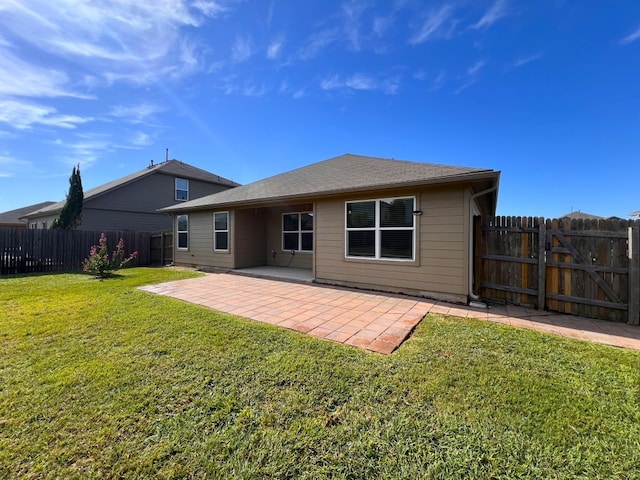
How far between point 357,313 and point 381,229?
2.45 m

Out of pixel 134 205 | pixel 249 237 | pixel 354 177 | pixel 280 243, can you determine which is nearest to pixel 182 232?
pixel 249 237

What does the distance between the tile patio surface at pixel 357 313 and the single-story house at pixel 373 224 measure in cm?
56

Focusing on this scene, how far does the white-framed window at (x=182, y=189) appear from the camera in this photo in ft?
59.7

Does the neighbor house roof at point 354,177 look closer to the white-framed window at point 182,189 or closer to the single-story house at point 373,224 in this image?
the single-story house at point 373,224

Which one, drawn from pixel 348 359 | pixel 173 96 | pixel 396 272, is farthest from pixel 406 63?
pixel 348 359

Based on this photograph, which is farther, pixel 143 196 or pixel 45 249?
pixel 143 196

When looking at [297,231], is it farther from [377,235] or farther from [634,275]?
[634,275]

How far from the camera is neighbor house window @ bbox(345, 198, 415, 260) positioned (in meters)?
6.05

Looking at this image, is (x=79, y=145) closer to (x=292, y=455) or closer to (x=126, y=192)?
(x=126, y=192)

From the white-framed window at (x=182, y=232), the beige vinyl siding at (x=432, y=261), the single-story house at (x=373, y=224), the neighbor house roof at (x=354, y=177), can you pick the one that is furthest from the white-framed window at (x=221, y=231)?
the beige vinyl siding at (x=432, y=261)

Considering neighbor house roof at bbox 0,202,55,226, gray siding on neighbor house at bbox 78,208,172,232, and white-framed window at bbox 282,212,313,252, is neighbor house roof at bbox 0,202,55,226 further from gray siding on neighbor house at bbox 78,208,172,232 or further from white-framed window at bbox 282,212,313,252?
white-framed window at bbox 282,212,313,252

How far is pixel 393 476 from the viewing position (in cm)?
154

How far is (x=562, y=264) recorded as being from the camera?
15.6ft

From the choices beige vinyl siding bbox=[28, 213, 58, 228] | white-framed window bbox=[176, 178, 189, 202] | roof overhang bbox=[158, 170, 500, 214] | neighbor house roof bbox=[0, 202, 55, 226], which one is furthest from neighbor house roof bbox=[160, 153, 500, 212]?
neighbor house roof bbox=[0, 202, 55, 226]
